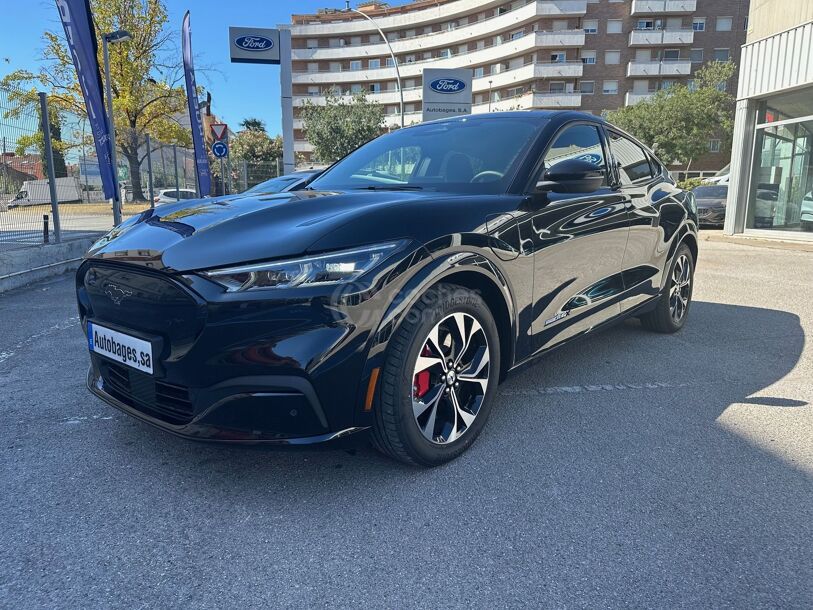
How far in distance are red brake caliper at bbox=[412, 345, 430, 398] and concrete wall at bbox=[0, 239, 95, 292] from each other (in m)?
6.22

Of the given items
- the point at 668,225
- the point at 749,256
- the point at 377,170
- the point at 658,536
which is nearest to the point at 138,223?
the point at 377,170

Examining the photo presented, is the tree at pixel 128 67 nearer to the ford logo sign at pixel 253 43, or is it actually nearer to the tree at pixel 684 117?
the ford logo sign at pixel 253 43

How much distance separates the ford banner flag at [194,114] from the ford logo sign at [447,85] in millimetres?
7305

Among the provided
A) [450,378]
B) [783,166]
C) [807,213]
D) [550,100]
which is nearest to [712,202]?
[783,166]

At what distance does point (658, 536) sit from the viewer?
1984mm

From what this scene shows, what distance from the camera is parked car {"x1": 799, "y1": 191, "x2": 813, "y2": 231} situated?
12352 mm

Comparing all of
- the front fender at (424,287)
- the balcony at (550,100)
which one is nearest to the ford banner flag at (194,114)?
the front fender at (424,287)

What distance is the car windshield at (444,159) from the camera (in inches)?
114

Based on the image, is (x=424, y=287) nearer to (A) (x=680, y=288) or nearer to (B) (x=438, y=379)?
(B) (x=438, y=379)

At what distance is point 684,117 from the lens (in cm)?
4488

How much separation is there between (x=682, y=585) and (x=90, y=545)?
1.94m

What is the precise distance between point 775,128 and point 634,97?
4373 centimetres

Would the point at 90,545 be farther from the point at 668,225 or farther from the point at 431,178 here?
the point at 668,225

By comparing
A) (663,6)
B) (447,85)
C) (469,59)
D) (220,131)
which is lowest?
(220,131)
